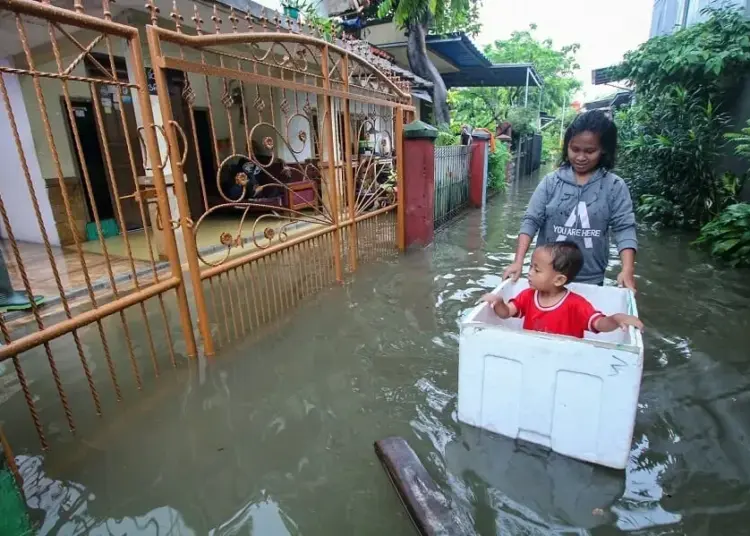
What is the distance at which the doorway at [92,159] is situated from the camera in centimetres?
661

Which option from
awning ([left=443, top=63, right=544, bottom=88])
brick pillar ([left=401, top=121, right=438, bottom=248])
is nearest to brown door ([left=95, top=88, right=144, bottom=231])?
brick pillar ([left=401, top=121, right=438, bottom=248])

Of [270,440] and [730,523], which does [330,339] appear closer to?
[270,440]

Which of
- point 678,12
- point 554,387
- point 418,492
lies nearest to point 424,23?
point 678,12

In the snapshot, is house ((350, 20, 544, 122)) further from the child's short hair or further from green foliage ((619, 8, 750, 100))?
the child's short hair

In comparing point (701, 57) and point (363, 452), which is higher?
point (701, 57)

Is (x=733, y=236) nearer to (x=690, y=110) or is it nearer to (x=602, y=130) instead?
(x=690, y=110)

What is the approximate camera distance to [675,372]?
293 cm

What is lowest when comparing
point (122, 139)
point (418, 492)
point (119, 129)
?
point (418, 492)

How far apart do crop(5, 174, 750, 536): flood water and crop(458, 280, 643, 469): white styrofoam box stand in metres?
0.15

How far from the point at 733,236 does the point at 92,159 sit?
9408mm

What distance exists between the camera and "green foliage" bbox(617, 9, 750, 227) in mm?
6167

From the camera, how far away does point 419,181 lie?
5980 millimetres

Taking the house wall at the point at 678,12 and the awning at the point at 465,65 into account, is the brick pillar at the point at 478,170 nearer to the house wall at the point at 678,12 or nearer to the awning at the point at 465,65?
the awning at the point at 465,65

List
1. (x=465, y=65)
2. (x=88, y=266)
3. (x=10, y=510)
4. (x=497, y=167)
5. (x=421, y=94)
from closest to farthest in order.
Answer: (x=10, y=510), (x=88, y=266), (x=421, y=94), (x=497, y=167), (x=465, y=65)
